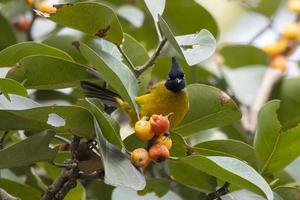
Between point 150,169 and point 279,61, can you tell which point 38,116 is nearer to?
point 150,169

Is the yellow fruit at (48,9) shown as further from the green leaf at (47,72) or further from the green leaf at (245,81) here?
the green leaf at (245,81)

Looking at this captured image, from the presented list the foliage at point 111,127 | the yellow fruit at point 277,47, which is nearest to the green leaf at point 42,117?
the foliage at point 111,127

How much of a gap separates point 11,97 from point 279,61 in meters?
1.48

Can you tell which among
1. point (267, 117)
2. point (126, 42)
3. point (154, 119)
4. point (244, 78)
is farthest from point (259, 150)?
point (244, 78)

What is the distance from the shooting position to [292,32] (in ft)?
8.22

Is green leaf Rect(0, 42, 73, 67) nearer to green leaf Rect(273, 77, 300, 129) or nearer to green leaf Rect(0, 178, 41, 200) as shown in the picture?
green leaf Rect(0, 178, 41, 200)

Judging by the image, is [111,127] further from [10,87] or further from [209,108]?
[209,108]

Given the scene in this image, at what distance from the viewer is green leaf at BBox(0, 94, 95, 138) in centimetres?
113

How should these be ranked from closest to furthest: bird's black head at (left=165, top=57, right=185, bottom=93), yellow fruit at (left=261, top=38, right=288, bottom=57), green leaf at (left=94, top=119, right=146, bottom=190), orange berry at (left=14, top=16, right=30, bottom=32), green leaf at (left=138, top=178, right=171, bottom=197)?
green leaf at (left=94, top=119, right=146, bottom=190), green leaf at (left=138, top=178, right=171, bottom=197), bird's black head at (left=165, top=57, right=185, bottom=93), orange berry at (left=14, top=16, right=30, bottom=32), yellow fruit at (left=261, top=38, right=288, bottom=57)

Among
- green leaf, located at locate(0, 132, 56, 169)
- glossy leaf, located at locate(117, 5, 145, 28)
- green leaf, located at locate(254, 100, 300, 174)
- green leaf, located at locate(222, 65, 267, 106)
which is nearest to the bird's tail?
green leaf, located at locate(0, 132, 56, 169)

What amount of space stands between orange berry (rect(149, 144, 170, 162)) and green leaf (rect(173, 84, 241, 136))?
228 millimetres

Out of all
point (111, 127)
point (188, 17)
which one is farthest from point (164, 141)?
point (188, 17)

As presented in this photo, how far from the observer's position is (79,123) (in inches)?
46.1

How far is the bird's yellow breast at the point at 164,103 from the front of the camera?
1427 millimetres
